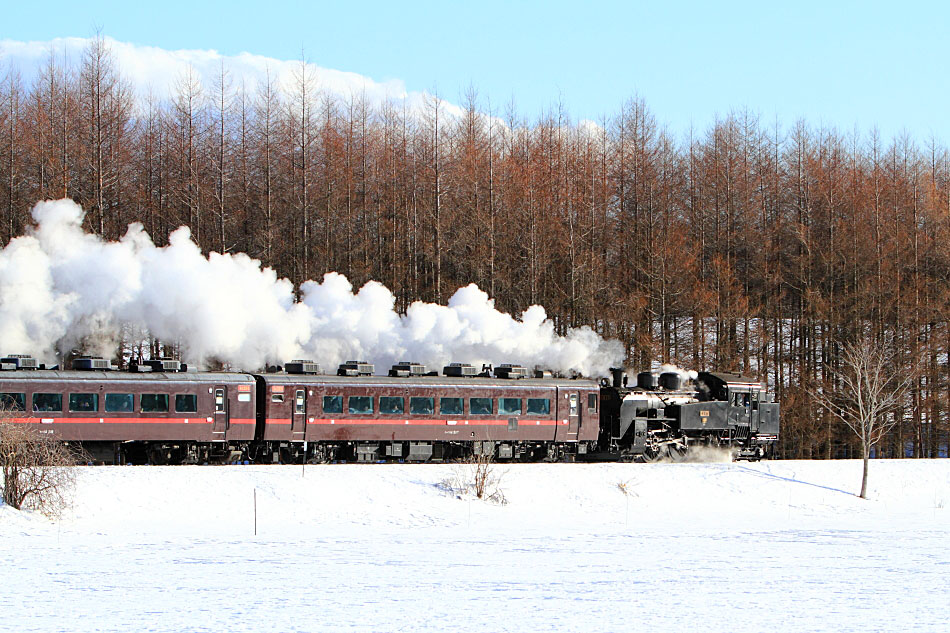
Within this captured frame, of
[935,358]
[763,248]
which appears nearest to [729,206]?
[763,248]

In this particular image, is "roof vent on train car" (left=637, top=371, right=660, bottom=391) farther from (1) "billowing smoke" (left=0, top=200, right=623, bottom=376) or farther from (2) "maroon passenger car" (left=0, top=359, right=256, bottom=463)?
(2) "maroon passenger car" (left=0, top=359, right=256, bottom=463)

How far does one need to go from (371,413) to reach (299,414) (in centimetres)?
233

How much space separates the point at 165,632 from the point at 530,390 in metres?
22.4

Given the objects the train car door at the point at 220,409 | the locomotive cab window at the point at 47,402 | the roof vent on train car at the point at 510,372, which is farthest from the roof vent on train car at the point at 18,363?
the roof vent on train car at the point at 510,372

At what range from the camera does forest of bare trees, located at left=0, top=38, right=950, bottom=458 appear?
49625mm

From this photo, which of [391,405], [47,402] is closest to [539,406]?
[391,405]

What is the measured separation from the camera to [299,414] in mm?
31953

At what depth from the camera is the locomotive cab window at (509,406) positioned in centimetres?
3466

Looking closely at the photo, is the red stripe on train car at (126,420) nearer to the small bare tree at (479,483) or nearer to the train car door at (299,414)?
the train car door at (299,414)

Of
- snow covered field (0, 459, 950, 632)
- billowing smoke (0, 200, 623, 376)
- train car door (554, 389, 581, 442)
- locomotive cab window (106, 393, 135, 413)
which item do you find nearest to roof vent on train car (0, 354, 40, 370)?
locomotive cab window (106, 393, 135, 413)

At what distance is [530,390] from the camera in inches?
1385

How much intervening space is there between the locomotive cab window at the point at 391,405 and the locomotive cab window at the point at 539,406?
4.44 meters

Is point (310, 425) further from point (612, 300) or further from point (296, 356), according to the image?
point (612, 300)

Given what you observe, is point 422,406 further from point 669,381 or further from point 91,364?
point 91,364
